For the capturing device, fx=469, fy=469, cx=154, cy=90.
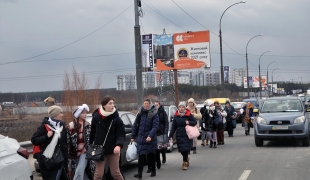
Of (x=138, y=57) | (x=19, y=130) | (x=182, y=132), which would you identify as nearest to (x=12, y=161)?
(x=182, y=132)

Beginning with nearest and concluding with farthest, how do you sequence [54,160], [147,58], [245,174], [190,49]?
[54,160] < [245,174] < [147,58] < [190,49]

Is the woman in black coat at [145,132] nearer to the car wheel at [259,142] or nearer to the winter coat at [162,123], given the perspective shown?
the winter coat at [162,123]

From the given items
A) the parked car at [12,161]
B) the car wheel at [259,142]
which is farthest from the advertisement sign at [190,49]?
the parked car at [12,161]

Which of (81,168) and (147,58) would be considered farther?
(147,58)

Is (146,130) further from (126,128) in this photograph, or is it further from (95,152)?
(95,152)

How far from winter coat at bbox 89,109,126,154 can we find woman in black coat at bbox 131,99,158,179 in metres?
2.39

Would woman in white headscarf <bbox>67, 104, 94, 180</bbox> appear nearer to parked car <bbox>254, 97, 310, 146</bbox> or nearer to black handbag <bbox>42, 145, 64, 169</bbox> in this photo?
black handbag <bbox>42, 145, 64, 169</bbox>

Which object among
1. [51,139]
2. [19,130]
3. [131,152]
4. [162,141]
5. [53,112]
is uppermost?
[53,112]

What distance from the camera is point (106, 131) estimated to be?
7.95 metres

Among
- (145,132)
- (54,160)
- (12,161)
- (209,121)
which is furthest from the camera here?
(209,121)

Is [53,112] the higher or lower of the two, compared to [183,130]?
higher

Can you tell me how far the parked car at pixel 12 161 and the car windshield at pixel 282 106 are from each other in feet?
41.0

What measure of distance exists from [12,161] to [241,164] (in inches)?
301

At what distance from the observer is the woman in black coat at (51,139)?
7.52 meters
